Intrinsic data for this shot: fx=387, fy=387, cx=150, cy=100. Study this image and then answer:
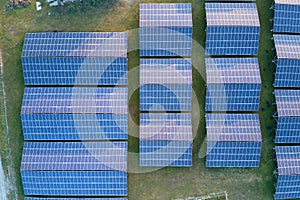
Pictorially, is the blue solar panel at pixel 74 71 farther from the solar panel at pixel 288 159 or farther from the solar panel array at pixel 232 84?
the solar panel at pixel 288 159

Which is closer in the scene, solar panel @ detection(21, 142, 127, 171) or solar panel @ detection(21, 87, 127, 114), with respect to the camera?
solar panel @ detection(21, 142, 127, 171)

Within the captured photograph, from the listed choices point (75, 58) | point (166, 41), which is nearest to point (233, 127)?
point (166, 41)

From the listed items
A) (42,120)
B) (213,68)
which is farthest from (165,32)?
(42,120)

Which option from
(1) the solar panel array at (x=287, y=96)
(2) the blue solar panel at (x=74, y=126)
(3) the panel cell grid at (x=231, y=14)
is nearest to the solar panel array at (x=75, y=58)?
(2) the blue solar panel at (x=74, y=126)

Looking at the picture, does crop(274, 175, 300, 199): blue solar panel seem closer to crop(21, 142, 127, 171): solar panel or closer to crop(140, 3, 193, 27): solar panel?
crop(21, 142, 127, 171): solar panel

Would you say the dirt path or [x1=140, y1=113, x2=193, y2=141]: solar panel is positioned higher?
[x1=140, y1=113, x2=193, y2=141]: solar panel

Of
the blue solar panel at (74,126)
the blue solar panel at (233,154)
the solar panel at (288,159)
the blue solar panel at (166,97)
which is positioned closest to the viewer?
the solar panel at (288,159)

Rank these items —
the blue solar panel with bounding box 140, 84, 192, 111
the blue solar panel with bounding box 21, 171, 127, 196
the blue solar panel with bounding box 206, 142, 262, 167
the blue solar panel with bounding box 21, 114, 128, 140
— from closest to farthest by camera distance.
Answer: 1. the blue solar panel with bounding box 206, 142, 262, 167
2. the blue solar panel with bounding box 140, 84, 192, 111
3. the blue solar panel with bounding box 21, 171, 127, 196
4. the blue solar panel with bounding box 21, 114, 128, 140

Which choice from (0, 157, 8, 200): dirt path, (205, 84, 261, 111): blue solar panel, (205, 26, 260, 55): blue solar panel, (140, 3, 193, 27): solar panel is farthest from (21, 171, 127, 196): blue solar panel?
(205, 26, 260, 55): blue solar panel
